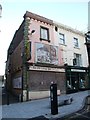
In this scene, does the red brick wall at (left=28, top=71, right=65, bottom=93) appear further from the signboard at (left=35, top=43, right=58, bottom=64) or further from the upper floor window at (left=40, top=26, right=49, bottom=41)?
the upper floor window at (left=40, top=26, right=49, bottom=41)

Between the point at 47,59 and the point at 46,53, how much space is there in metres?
0.70

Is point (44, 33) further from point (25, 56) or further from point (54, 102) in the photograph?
point (54, 102)

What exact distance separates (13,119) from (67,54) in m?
14.0

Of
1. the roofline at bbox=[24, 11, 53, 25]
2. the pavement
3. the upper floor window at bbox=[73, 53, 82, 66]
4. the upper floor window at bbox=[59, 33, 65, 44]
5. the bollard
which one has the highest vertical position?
the roofline at bbox=[24, 11, 53, 25]

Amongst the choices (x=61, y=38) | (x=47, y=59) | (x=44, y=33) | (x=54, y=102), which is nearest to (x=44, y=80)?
(x=47, y=59)

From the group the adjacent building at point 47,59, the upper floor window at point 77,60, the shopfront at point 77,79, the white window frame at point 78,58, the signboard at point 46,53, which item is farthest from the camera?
the white window frame at point 78,58

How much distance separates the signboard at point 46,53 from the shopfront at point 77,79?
2.42 meters

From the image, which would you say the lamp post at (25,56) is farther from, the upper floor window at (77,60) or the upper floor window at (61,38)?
the upper floor window at (77,60)

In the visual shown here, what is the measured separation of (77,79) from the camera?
2303cm

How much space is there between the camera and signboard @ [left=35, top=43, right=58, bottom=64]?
62.7ft

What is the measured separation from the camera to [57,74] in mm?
20422

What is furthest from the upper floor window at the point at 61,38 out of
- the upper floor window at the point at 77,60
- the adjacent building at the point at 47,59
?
the upper floor window at the point at 77,60

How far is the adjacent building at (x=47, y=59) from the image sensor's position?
59.5 ft

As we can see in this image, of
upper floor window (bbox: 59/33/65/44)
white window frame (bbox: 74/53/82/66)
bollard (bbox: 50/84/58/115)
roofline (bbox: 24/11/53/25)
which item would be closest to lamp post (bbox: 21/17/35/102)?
roofline (bbox: 24/11/53/25)
